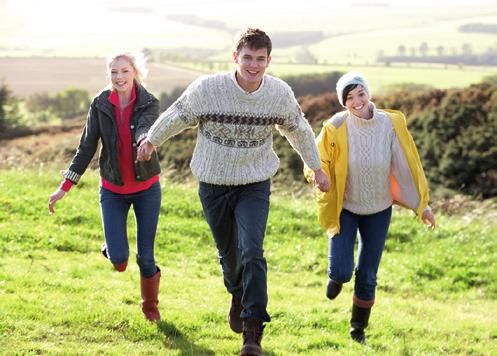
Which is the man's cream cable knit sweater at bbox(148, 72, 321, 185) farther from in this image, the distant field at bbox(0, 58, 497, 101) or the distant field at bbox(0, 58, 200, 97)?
the distant field at bbox(0, 58, 200, 97)

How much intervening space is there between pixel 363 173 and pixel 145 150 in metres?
1.78

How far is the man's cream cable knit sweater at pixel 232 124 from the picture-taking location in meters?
5.11

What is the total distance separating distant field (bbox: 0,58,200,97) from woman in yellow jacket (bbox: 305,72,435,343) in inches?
1360

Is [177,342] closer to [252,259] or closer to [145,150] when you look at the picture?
[252,259]

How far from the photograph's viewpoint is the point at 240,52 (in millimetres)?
5055

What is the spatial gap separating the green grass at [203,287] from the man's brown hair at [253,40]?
2237 mm

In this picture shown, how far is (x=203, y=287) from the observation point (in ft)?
26.2

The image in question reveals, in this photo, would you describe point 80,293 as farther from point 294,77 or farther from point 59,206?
point 294,77

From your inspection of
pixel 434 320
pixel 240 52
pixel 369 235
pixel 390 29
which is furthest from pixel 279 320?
pixel 390 29

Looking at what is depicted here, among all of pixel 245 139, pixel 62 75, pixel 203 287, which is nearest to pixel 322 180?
pixel 245 139

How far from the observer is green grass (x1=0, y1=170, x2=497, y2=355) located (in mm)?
5762

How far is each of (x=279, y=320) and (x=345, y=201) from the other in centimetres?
130

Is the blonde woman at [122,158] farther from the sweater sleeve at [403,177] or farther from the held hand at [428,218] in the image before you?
the held hand at [428,218]

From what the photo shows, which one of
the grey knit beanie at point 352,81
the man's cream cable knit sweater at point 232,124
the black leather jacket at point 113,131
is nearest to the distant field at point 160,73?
the black leather jacket at point 113,131
